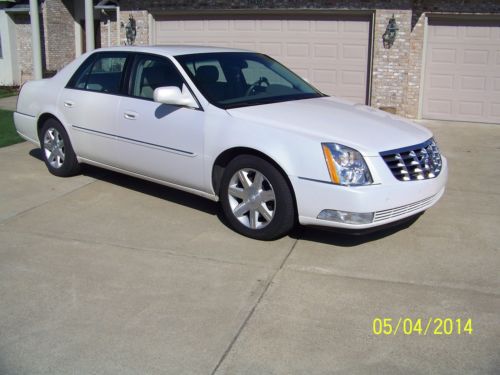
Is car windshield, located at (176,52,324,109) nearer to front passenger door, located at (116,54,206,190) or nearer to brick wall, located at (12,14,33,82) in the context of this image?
front passenger door, located at (116,54,206,190)

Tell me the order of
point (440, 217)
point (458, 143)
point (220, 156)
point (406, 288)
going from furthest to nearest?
point (458, 143) → point (440, 217) → point (220, 156) → point (406, 288)

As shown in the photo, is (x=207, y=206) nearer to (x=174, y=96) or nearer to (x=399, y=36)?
(x=174, y=96)

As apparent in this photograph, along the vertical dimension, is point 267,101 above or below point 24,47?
below

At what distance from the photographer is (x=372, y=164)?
15.8 ft

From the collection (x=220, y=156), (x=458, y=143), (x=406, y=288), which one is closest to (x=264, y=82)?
(x=220, y=156)

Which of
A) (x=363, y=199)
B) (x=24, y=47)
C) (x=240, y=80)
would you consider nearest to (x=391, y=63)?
(x=240, y=80)

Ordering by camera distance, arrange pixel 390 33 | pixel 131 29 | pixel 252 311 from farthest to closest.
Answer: pixel 131 29, pixel 390 33, pixel 252 311

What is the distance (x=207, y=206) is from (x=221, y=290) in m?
2.11

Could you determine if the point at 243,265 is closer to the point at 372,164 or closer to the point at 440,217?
the point at 372,164

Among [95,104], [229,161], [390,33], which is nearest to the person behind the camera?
[229,161]

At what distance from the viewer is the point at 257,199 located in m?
5.28

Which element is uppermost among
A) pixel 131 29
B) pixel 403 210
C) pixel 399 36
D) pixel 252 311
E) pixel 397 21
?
pixel 397 21

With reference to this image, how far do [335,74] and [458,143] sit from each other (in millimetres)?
3507

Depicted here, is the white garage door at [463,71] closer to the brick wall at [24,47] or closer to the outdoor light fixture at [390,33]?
the outdoor light fixture at [390,33]
